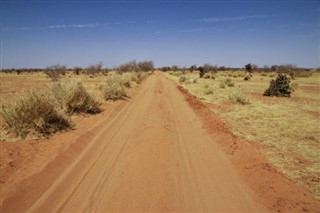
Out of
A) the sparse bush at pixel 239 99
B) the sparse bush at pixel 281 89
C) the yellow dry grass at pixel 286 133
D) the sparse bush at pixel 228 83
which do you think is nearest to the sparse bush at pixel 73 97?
the yellow dry grass at pixel 286 133

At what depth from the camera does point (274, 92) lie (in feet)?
78.0

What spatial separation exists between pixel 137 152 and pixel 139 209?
126 inches

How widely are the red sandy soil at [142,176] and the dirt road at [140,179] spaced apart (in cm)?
2

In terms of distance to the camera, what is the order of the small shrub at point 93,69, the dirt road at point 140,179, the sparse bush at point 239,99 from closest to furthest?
the dirt road at point 140,179 → the sparse bush at point 239,99 → the small shrub at point 93,69

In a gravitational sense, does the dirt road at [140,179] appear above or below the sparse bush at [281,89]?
below

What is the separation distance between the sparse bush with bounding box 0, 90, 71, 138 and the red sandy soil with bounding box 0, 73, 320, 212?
709 mm

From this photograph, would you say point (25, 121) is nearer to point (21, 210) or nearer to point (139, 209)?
point (21, 210)

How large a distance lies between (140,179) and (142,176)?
0.17 meters

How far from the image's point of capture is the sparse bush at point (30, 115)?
9.22m

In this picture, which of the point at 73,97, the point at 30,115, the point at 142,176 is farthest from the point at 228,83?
the point at 142,176

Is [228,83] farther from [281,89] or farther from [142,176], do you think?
[142,176]

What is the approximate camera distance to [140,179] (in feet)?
21.4

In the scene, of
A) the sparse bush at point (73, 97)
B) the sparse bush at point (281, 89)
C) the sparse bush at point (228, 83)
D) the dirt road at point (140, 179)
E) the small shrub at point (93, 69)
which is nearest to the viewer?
the dirt road at point (140, 179)

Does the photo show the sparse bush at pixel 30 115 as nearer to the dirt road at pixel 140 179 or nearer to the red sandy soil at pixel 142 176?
the red sandy soil at pixel 142 176
